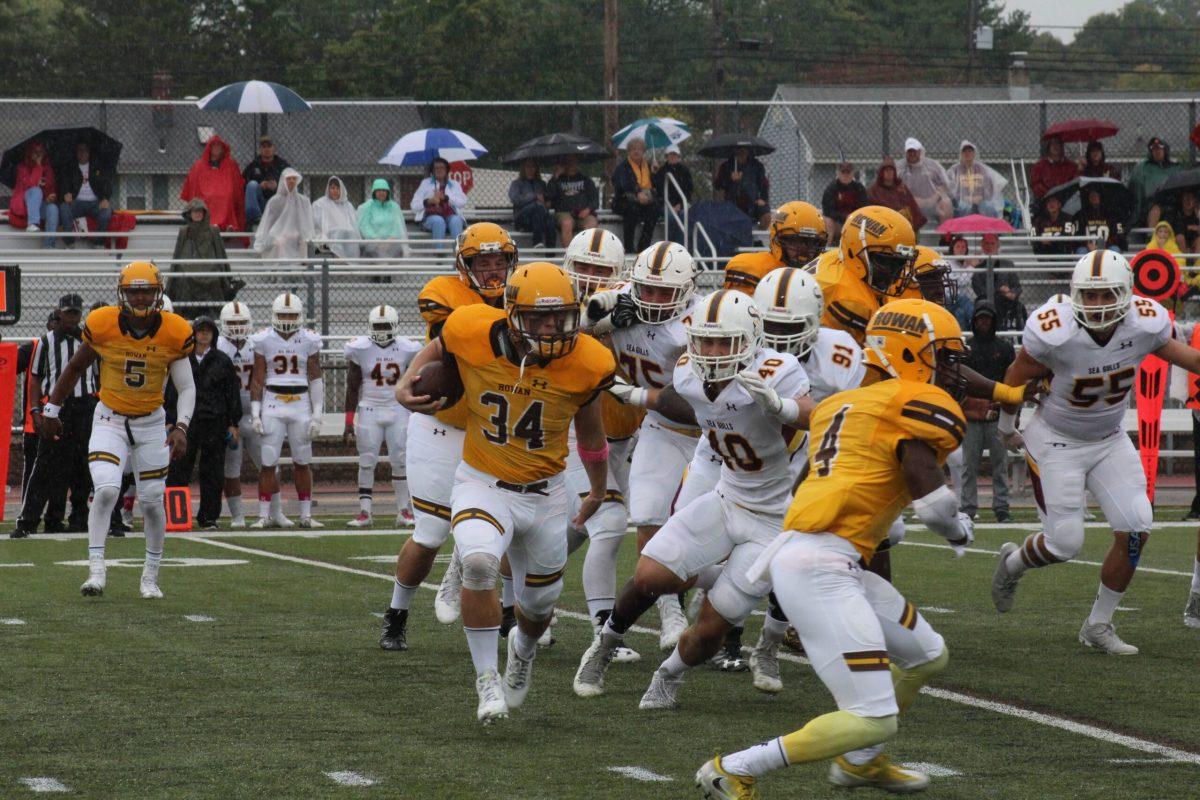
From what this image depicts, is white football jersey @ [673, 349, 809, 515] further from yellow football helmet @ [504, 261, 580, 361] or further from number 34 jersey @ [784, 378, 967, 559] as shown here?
number 34 jersey @ [784, 378, 967, 559]

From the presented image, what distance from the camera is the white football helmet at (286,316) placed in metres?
15.1

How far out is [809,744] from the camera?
493 centimetres

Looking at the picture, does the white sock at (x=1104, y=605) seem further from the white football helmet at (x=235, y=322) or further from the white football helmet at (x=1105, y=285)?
the white football helmet at (x=235, y=322)

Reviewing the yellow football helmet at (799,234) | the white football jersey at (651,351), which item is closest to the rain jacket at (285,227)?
the yellow football helmet at (799,234)

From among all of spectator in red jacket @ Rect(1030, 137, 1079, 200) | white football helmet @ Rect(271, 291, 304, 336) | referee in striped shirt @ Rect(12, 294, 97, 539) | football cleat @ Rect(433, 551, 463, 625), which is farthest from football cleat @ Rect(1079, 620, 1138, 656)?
spectator in red jacket @ Rect(1030, 137, 1079, 200)

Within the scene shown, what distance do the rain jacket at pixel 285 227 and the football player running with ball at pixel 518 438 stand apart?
1354 cm

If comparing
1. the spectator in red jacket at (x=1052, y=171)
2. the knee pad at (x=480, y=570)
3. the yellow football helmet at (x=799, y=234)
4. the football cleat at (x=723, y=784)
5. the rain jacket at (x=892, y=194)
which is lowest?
the football cleat at (x=723, y=784)

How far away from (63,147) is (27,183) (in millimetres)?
606

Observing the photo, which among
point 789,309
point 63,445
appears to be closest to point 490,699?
point 789,309

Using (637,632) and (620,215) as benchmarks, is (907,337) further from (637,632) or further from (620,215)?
(620,215)

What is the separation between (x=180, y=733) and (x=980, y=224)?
15.0m

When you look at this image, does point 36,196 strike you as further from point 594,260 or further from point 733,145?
point 594,260

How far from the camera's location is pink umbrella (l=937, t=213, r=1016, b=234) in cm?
1945

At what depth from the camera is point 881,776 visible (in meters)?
5.26
